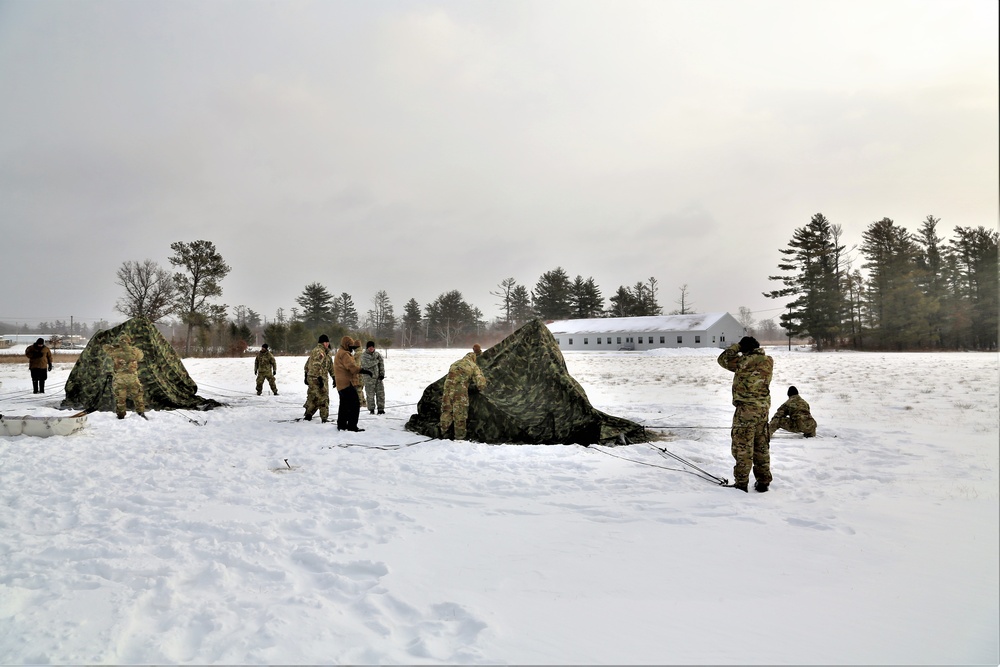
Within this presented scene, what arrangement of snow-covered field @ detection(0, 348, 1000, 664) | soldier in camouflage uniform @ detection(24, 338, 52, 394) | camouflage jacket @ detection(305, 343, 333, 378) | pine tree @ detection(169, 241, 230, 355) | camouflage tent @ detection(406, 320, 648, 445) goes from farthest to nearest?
pine tree @ detection(169, 241, 230, 355) < soldier in camouflage uniform @ detection(24, 338, 52, 394) < camouflage jacket @ detection(305, 343, 333, 378) < camouflage tent @ detection(406, 320, 648, 445) < snow-covered field @ detection(0, 348, 1000, 664)

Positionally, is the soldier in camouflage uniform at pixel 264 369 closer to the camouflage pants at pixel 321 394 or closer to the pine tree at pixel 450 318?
the camouflage pants at pixel 321 394

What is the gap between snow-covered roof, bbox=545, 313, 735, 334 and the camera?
47906mm

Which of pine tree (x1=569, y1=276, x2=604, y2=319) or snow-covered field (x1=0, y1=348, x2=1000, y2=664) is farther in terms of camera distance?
pine tree (x1=569, y1=276, x2=604, y2=319)

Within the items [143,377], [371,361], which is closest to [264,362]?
[143,377]

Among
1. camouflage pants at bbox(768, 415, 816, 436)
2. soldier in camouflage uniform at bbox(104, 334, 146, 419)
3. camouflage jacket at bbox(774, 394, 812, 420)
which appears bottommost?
camouflage pants at bbox(768, 415, 816, 436)

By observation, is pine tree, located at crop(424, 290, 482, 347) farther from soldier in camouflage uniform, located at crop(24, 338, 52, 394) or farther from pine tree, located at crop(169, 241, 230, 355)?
soldier in camouflage uniform, located at crop(24, 338, 52, 394)

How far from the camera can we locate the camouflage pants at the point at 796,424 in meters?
8.30

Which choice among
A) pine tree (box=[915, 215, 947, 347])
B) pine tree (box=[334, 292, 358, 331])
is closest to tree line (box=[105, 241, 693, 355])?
pine tree (box=[334, 292, 358, 331])

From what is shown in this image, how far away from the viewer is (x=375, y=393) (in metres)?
11.8

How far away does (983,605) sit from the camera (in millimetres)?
3203

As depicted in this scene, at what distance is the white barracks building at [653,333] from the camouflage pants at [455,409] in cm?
3647

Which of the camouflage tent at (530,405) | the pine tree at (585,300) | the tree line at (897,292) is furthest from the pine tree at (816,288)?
the camouflage tent at (530,405)

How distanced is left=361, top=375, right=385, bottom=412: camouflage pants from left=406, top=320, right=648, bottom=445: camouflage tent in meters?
2.26

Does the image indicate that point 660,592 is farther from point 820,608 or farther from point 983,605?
point 983,605
